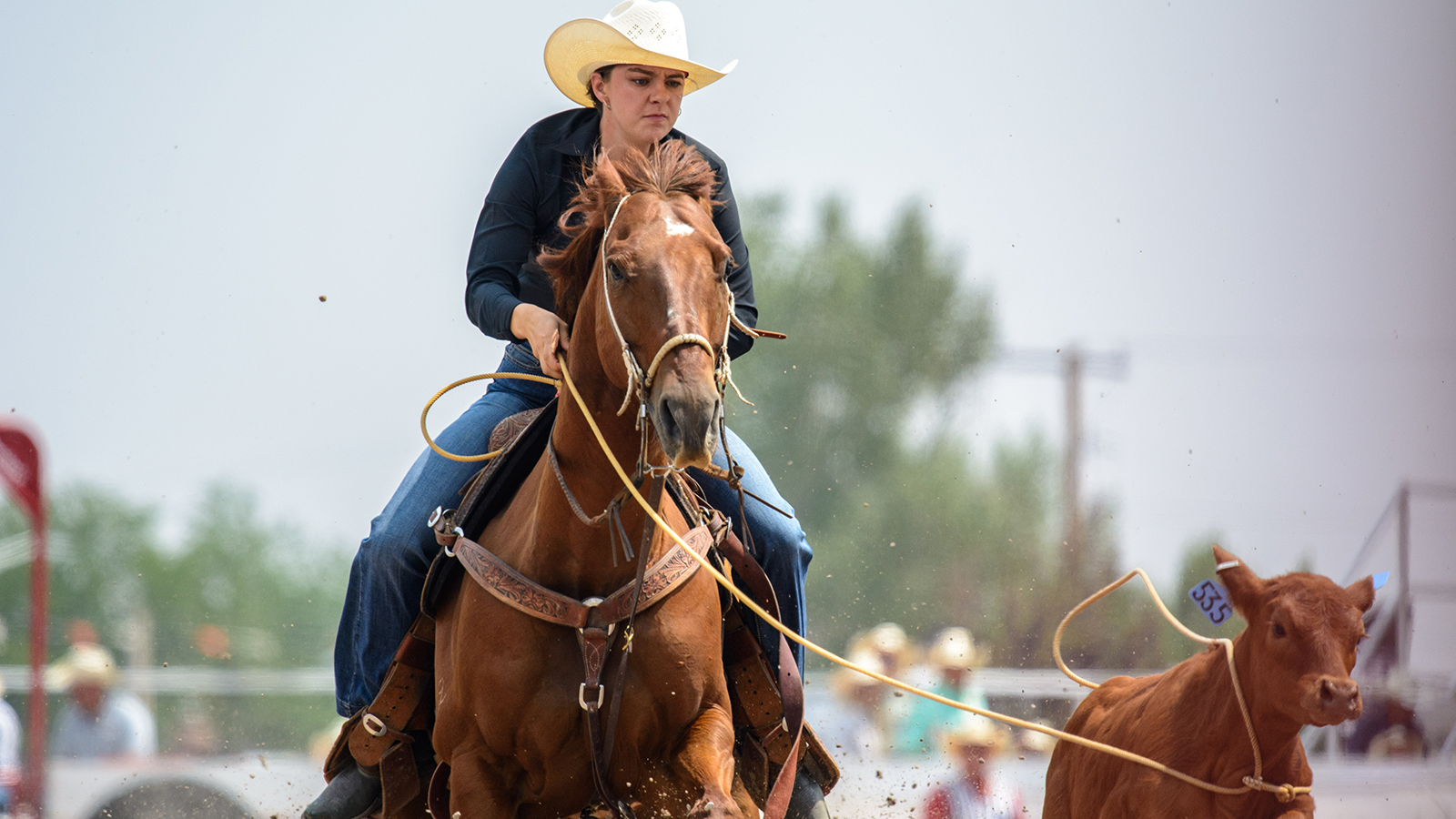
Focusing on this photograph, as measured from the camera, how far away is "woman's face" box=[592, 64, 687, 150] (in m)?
4.48

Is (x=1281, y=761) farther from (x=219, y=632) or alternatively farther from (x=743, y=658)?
(x=219, y=632)

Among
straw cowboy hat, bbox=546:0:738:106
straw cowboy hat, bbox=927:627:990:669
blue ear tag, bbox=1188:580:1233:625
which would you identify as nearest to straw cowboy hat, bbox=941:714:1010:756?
straw cowboy hat, bbox=927:627:990:669

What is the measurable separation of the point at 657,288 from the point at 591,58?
1.81 metres

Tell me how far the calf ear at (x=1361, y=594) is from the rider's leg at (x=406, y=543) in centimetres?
292

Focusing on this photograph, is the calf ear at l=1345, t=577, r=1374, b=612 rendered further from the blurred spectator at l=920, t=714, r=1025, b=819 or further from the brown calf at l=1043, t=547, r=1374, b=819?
the blurred spectator at l=920, t=714, r=1025, b=819

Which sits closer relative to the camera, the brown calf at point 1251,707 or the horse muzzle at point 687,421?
the horse muzzle at point 687,421

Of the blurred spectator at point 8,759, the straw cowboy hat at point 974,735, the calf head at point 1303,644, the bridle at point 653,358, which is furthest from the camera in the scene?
the straw cowboy hat at point 974,735

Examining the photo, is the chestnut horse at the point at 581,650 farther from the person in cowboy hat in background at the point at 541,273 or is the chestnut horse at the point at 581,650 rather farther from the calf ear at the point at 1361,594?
the calf ear at the point at 1361,594

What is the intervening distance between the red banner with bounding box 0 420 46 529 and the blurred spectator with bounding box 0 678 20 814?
2.20 m

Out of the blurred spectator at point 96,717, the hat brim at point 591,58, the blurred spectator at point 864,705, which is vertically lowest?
the blurred spectator at point 864,705

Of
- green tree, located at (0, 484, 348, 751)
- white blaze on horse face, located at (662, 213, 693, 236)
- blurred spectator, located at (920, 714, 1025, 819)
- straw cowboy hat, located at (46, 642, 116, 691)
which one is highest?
white blaze on horse face, located at (662, 213, 693, 236)

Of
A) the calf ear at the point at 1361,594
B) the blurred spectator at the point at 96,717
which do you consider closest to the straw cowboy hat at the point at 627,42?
the calf ear at the point at 1361,594

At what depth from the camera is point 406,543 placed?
172 inches

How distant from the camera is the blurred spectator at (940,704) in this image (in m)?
9.25
